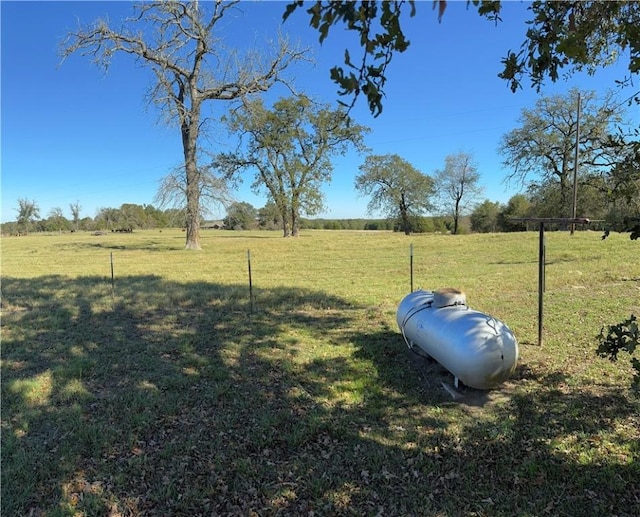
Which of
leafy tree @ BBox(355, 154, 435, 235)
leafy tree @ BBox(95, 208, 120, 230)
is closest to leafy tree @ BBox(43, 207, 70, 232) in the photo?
leafy tree @ BBox(95, 208, 120, 230)

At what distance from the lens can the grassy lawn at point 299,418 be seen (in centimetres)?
303

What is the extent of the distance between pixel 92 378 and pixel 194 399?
4.92ft

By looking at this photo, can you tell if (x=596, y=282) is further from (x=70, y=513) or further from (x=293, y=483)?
(x=70, y=513)

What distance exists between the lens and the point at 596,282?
396 inches

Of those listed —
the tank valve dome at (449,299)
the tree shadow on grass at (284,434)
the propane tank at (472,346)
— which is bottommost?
the tree shadow on grass at (284,434)

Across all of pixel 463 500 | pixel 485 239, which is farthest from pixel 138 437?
pixel 485 239

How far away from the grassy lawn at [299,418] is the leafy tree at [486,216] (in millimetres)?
48782

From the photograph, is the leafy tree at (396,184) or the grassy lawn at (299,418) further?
the leafy tree at (396,184)

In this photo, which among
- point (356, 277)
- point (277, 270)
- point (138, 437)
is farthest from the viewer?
point (277, 270)

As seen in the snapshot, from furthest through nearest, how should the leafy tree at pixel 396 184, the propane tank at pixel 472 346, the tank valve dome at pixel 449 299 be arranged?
the leafy tree at pixel 396 184 < the tank valve dome at pixel 449 299 < the propane tank at pixel 472 346

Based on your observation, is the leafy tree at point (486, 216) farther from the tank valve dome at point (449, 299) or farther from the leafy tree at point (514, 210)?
the tank valve dome at point (449, 299)

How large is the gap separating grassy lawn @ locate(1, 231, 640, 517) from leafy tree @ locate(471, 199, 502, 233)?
48.8 meters

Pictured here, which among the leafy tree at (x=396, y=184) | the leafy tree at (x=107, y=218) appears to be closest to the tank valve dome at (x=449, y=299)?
the leafy tree at (x=396, y=184)

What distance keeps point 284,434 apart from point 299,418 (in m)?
0.31
